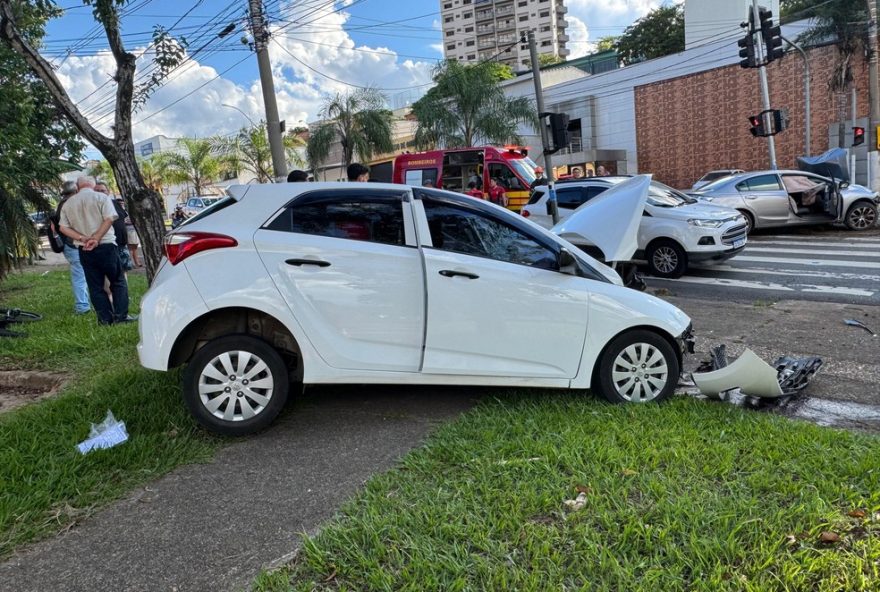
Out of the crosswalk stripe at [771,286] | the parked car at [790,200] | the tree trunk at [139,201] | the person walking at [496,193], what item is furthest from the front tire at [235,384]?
the person walking at [496,193]

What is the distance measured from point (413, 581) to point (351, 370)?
177 centimetres

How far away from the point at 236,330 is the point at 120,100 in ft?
10.5

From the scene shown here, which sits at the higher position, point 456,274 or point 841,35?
point 841,35

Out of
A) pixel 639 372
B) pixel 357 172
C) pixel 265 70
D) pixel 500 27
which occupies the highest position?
Answer: pixel 500 27

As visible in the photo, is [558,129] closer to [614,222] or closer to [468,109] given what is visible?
[614,222]

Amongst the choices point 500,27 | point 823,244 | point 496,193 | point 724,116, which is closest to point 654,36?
point 724,116

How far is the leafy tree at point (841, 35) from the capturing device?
22.7m

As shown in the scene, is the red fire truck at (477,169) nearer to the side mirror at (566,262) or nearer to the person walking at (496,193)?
the person walking at (496,193)

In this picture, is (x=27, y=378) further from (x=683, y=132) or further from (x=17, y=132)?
(x=683, y=132)

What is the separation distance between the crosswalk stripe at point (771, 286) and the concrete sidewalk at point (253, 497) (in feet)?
11.7

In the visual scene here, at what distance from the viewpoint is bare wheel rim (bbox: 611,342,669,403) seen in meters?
4.26

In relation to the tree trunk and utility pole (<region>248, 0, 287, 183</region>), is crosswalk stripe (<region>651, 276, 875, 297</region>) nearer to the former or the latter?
utility pole (<region>248, 0, 287, 183</region>)

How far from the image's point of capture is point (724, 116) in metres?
31.8

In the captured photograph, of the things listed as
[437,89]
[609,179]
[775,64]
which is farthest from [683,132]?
[609,179]
